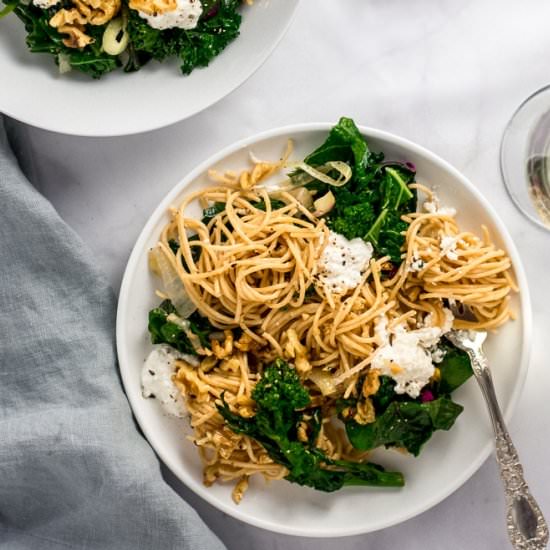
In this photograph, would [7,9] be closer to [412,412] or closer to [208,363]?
[208,363]

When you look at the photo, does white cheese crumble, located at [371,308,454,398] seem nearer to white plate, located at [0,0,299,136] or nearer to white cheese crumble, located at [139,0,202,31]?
white plate, located at [0,0,299,136]

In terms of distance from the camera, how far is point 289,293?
92.0 inches

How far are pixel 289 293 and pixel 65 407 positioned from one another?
753 millimetres

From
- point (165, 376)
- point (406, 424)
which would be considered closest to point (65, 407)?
point (165, 376)

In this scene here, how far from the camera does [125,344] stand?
2.42m

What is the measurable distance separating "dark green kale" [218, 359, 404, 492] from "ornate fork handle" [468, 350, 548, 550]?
319 millimetres

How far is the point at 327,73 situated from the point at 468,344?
3.08ft

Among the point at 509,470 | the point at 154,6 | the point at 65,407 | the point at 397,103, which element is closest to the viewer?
the point at 154,6

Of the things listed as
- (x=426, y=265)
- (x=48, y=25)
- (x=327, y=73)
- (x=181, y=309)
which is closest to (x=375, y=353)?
(x=426, y=265)

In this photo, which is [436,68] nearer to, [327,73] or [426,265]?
[327,73]

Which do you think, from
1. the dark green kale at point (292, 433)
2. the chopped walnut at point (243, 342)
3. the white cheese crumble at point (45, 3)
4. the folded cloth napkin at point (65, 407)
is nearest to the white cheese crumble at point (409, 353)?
the dark green kale at point (292, 433)

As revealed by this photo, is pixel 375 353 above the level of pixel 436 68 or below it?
below

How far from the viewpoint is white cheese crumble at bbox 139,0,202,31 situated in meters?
2.23

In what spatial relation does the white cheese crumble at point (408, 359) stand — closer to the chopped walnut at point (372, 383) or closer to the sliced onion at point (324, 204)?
the chopped walnut at point (372, 383)
